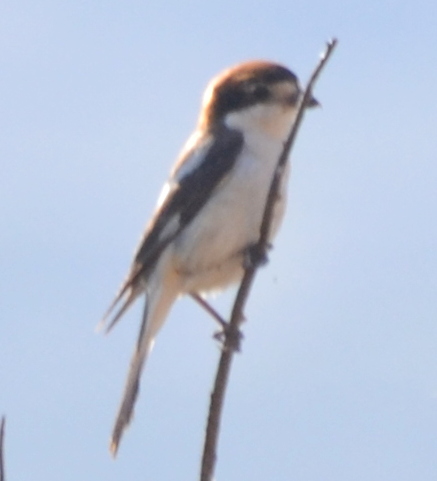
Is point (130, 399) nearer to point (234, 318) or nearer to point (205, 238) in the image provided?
point (205, 238)

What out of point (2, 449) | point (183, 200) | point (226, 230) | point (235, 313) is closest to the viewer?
point (2, 449)

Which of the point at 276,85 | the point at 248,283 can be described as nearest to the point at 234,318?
the point at 248,283

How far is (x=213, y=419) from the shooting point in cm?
318

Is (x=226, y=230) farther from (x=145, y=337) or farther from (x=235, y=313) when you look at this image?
(x=235, y=313)

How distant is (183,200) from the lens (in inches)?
214

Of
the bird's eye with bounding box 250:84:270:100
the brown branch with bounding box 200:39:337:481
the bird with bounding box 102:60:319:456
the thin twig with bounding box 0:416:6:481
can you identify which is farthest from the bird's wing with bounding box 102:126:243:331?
the thin twig with bounding box 0:416:6:481

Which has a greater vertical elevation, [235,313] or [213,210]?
[235,313]

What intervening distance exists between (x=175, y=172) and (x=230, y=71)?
664mm

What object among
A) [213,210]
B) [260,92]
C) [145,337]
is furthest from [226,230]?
[260,92]

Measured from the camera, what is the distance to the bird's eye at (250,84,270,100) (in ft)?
18.6

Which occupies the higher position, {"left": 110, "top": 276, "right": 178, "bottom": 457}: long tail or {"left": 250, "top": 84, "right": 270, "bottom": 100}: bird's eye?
{"left": 250, "top": 84, "right": 270, "bottom": 100}: bird's eye

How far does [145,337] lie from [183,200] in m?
0.64

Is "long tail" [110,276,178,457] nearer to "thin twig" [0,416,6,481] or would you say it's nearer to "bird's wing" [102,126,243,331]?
"bird's wing" [102,126,243,331]

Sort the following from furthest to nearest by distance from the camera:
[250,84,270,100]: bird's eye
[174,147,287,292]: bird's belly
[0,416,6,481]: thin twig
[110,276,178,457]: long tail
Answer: [250,84,270,100]: bird's eye → [174,147,287,292]: bird's belly → [110,276,178,457]: long tail → [0,416,6,481]: thin twig
